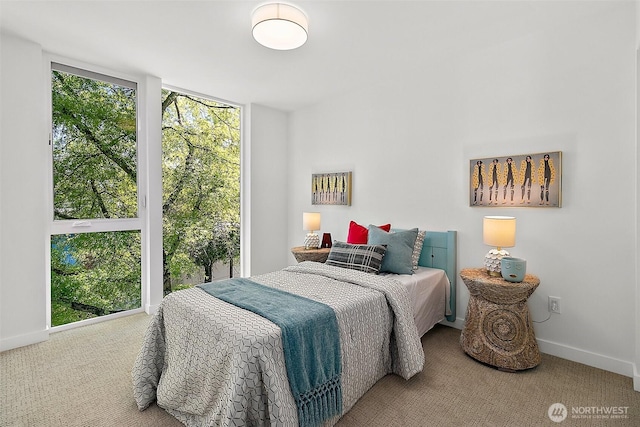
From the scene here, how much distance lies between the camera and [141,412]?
1.86 m

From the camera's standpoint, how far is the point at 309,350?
1636 millimetres

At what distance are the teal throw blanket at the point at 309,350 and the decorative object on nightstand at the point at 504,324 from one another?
1273mm

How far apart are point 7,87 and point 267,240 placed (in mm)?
3068

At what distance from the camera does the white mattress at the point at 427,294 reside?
8.54 ft

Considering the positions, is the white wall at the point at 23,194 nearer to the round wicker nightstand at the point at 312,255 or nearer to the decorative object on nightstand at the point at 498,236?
the round wicker nightstand at the point at 312,255

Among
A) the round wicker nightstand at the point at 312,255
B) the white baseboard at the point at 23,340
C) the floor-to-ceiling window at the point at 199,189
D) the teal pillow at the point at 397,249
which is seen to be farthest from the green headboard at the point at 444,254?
the white baseboard at the point at 23,340

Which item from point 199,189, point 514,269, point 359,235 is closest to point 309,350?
point 514,269

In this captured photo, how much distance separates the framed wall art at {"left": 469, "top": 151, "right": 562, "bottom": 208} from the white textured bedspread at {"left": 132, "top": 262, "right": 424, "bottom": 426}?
1234mm

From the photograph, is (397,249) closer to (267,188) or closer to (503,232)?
(503,232)

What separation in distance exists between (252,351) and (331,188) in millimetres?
2911

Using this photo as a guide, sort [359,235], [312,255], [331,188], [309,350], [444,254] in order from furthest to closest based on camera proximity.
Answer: [331,188]
[312,255]
[359,235]
[444,254]
[309,350]

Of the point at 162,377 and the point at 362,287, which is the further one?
the point at 362,287

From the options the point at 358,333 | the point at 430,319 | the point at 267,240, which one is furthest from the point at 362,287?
the point at 267,240

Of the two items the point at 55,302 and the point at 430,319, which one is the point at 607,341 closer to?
the point at 430,319
